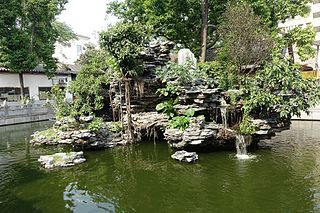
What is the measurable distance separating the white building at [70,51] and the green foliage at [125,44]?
39.4 m

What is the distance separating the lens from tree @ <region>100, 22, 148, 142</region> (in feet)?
49.3

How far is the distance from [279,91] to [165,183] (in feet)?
25.2

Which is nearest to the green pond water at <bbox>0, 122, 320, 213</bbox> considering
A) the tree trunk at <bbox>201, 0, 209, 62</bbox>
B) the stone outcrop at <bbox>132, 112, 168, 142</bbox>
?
the stone outcrop at <bbox>132, 112, 168, 142</bbox>

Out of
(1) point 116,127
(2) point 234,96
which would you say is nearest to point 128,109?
(1) point 116,127

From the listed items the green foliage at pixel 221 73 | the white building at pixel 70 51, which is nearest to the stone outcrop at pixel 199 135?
the green foliage at pixel 221 73

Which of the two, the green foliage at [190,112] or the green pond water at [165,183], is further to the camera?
the green foliage at [190,112]

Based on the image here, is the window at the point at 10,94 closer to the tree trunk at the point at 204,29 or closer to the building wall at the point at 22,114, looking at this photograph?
the building wall at the point at 22,114

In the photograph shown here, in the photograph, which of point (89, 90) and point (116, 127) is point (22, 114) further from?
point (116, 127)

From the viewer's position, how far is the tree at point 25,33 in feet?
88.5

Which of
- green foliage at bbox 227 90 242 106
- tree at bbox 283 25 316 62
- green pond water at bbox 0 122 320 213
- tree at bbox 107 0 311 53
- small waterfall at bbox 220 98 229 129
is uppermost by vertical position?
tree at bbox 107 0 311 53

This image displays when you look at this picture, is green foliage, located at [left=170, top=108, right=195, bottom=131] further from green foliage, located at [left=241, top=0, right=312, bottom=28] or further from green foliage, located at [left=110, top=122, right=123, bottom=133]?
green foliage, located at [left=241, top=0, right=312, bottom=28]

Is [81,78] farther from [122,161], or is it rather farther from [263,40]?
[263,40]

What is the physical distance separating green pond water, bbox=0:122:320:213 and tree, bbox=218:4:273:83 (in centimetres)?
453

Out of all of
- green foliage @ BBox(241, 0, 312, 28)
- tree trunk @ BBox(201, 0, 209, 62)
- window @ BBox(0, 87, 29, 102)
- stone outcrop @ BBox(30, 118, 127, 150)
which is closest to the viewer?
stone outcrop @ BBox(30, 118, 127, 150)
